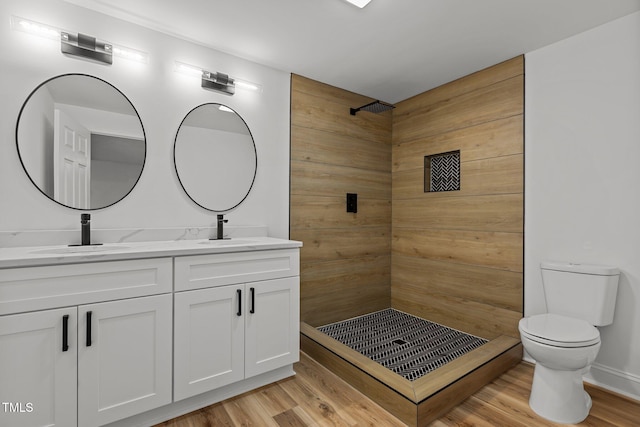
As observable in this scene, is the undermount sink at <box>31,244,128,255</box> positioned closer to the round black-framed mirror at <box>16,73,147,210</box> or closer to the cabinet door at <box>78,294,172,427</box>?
the round black-framed mirror at <box>16,73,147,210</box>

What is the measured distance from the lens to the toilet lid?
64.8 inches

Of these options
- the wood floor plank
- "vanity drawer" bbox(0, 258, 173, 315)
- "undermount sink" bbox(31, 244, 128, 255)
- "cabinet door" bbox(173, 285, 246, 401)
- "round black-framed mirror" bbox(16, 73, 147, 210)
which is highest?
"round black-framed mirror" bbox(16, 73, 147, 210)

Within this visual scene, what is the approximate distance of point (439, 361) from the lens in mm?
2225

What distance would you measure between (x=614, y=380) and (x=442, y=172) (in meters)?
1.93

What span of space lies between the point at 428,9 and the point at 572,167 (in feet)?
4.79

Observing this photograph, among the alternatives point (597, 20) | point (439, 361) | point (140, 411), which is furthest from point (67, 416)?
point (597, 20)

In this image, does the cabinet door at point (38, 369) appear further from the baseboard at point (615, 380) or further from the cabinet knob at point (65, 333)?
the baseboard at point (615, 380)

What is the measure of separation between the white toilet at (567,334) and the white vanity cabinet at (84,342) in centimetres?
205

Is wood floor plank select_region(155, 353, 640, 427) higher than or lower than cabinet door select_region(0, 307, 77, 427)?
lower

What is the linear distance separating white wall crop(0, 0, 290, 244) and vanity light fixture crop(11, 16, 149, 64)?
0.11 feet

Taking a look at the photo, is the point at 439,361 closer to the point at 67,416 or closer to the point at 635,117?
the point at 635,117

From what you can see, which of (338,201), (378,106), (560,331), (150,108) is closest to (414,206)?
(338,201)

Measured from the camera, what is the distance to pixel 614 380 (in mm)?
1992

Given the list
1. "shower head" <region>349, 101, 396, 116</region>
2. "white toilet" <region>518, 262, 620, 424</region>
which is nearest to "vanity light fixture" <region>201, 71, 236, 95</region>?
"shower head" <region>349, 101, 396, 116</region>
